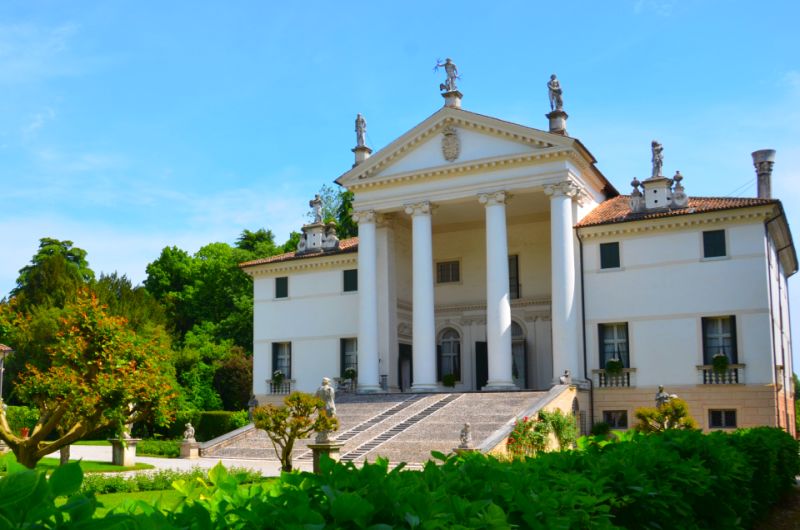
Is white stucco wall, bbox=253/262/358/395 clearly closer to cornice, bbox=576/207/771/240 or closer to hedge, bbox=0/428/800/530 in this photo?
cornice, bbox=576/207/771/240

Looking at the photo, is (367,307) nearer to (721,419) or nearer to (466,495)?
(721,419)

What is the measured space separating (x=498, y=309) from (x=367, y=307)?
243 inches

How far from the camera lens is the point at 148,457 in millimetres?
32781

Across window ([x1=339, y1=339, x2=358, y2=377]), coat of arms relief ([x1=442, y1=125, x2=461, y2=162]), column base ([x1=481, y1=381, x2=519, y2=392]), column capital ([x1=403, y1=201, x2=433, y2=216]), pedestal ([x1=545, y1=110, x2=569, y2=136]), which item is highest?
pedestal ([x1=545, y1=110, x2=569, y2=136])

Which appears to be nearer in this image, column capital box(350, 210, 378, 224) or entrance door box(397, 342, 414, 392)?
column capital box(350, 210, 378, 224)

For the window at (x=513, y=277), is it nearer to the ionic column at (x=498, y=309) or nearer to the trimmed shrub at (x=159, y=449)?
the ionic column at (x=498, y=309)

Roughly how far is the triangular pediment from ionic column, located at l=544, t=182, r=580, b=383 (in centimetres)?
208

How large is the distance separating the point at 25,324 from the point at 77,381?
190 centimetres

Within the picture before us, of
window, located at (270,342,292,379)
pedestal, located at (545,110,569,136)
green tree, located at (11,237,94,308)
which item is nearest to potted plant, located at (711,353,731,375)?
pedestal, located at (545,110,569,136)

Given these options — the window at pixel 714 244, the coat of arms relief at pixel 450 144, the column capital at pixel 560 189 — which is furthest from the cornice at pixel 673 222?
the coat of arms relief at pixel 450 144

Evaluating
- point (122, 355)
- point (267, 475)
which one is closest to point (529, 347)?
point (267, 475)

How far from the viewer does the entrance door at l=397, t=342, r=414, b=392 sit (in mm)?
38219

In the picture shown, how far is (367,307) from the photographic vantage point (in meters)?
35.2

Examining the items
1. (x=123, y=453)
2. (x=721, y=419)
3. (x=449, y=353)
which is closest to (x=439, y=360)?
(x=449, y=353)
